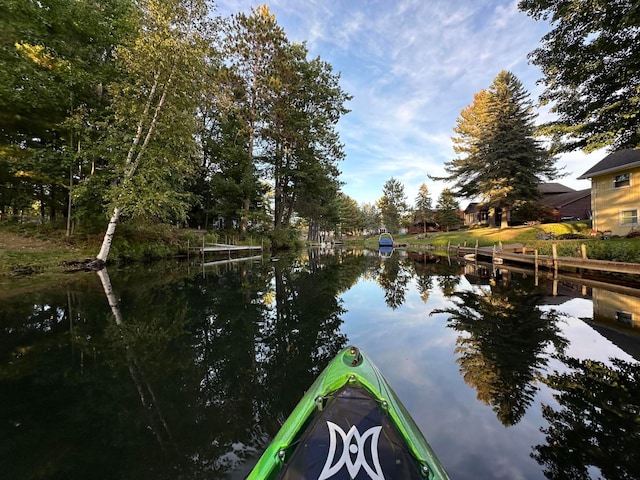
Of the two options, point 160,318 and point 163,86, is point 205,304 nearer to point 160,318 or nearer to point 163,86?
point 160,318

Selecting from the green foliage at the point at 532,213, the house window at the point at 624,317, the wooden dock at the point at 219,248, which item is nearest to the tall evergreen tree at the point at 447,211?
the green foliage at the point at 532,213

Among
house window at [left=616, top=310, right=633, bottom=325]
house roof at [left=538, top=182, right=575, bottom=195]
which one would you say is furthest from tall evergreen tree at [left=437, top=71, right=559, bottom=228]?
house window at [left=616, top=310, right=633, bottom=325]

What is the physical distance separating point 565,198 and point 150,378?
168 feet

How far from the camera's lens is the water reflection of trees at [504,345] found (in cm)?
412

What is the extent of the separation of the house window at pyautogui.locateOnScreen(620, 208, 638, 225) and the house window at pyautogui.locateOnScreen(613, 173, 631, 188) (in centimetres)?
200

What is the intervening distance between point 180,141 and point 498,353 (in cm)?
1728

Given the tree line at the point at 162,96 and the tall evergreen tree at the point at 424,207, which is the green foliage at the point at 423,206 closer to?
the tall evergreen tree at the point at 424,207

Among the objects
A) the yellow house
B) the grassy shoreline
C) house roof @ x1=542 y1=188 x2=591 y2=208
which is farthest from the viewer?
house roof @ x1=542 y1=188 x2=591 y2=208

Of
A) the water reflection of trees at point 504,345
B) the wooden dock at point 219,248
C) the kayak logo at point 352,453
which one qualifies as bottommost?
the water reflection of trees at point 504,345

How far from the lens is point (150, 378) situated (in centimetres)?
446

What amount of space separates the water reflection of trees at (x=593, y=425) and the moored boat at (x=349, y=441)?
1813mm

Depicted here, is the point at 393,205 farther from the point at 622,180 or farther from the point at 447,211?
the point at 622,180

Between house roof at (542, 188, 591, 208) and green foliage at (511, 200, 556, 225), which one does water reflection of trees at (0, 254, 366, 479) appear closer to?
green foliage at (511, 200, 556, 225)

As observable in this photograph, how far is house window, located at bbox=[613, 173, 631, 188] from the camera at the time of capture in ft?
Answer: 69.2
